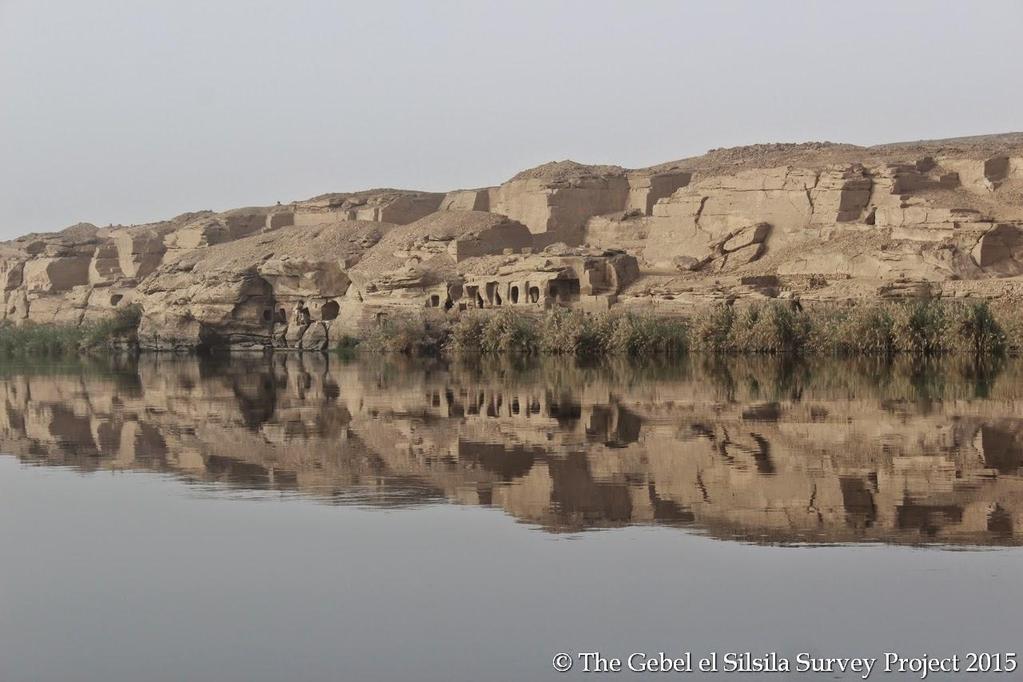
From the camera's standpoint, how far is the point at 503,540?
861 cm

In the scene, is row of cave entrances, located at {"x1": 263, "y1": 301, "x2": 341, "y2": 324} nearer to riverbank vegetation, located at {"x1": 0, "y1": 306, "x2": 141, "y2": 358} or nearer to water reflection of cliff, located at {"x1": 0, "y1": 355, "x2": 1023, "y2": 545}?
riverbank vegetation, located at {"x1": 0, "y1": 306, "x2": 141, "y2": 358}

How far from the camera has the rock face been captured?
1432 inches

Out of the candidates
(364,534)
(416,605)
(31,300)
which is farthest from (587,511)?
(31,300)

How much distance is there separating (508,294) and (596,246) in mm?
4966

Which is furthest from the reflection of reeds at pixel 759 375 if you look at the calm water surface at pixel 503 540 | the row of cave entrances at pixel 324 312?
the row of cave entrances at pixel 324 312

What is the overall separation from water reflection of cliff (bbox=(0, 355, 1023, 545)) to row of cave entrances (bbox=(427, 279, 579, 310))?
14.5 m

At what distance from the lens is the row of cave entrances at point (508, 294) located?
1614 inches

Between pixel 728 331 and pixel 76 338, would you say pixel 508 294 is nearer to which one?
pixel 728 331

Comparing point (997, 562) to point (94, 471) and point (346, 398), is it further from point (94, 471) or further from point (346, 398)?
point (346, 398)

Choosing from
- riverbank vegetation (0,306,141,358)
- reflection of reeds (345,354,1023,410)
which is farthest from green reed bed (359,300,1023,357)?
riverbank vegetation (0,306,141,358)

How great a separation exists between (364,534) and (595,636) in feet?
9.62

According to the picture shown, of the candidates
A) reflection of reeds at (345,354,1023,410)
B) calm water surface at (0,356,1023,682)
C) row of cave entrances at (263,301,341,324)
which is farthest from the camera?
row of cave entrances at (263,301,341,324)

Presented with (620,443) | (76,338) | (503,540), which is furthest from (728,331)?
(76,338)

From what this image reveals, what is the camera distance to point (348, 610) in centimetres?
691
